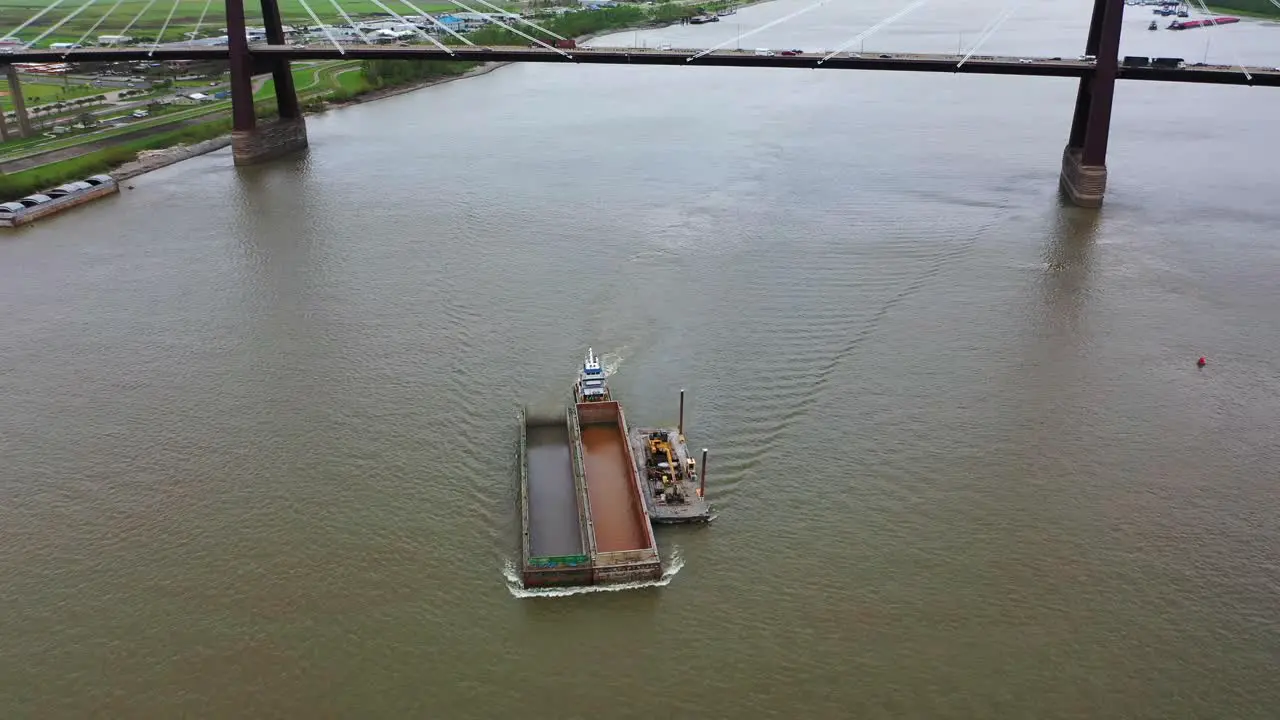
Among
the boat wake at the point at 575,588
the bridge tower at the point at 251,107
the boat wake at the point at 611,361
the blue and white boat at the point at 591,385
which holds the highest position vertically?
the bridge tower at the point at 251,107

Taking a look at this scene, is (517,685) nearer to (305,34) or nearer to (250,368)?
(250,368)

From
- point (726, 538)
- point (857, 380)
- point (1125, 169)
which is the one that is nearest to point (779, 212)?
point (857, 380)

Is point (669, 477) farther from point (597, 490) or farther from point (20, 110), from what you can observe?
point (20, 110)

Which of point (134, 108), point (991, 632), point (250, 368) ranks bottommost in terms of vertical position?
point (991, 632)

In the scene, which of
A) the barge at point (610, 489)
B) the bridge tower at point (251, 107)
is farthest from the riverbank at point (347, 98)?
the barge at point (610, 489)

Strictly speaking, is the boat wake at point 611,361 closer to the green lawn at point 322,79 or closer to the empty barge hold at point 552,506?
the empty barge hold at point 552,506

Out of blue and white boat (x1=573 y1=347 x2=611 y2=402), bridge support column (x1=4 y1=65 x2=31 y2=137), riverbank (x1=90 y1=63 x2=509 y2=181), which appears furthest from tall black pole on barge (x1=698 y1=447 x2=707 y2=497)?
bridge support column (x1=4 y1=65 x2=31 y2=137)

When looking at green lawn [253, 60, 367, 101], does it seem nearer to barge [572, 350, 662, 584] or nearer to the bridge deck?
the bridge deck
